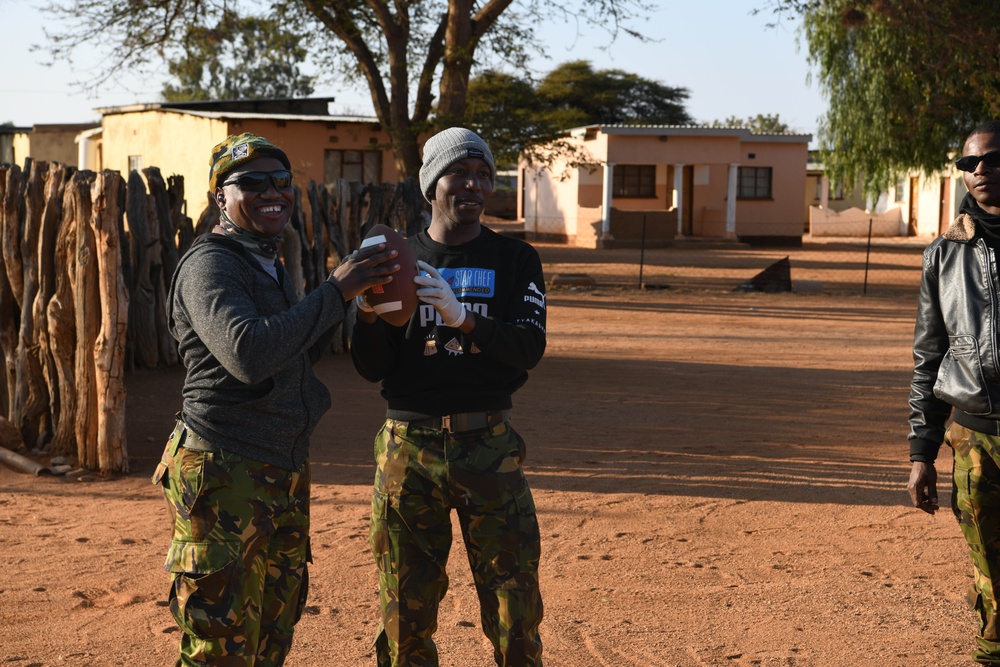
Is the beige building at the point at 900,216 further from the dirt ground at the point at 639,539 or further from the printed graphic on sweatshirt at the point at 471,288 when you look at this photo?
the printed graphic on sweatshirt at the point at 471,288

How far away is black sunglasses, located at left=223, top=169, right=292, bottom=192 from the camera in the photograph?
109 inches

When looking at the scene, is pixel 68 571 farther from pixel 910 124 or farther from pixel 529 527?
pixel 910 124

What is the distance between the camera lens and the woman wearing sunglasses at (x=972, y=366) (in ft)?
10.7

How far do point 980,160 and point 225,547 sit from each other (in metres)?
2.46

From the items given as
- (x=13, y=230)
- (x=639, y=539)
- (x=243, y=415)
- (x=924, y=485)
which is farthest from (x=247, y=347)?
(x=13, y=230)

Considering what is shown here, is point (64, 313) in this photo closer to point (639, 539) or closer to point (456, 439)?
point (639, 539)

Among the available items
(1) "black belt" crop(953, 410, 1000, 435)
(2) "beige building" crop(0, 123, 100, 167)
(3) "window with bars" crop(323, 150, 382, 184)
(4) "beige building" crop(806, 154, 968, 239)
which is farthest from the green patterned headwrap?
(4) "beige building" crop(806, 154, 968, 239)

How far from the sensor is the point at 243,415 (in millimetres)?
2764

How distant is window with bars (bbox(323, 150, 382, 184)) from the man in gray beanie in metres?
22.1

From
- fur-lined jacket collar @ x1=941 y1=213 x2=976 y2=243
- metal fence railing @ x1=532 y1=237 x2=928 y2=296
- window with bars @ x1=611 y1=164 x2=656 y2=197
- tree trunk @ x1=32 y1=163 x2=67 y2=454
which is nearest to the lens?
fur-lined jacket collar @ x1=941 y1=213 x2=976 y2=243

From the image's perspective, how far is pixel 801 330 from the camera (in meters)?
13.9

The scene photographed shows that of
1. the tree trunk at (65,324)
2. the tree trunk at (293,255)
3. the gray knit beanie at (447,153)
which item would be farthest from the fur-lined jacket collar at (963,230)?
the tree trunk at (293,255)

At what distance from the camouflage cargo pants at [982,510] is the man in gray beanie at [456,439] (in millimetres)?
1355

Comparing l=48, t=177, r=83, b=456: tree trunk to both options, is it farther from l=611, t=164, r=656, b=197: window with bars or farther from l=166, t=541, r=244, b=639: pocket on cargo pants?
l=611, t=164, r=656, b=197: window with bars
